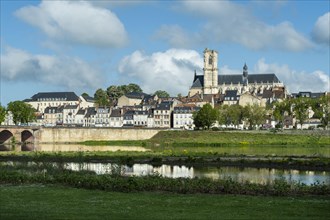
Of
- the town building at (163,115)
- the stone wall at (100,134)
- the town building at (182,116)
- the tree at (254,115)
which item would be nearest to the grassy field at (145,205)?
the stone wall at (100,134)

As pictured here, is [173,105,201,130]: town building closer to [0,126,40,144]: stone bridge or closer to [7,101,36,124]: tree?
[7,101,36,124]: tree

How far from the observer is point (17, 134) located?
10412 centimetres

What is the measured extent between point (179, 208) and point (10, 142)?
8791 centimetres

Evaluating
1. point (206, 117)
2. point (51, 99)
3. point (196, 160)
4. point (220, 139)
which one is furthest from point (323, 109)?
point (51, 99)

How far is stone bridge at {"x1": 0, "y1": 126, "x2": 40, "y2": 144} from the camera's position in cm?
10381

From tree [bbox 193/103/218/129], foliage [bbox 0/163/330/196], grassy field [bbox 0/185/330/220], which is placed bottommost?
grassy field [bbox 0/185/330/220]

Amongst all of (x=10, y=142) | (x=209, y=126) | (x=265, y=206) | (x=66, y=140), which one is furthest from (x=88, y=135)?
(x=265, y=206)

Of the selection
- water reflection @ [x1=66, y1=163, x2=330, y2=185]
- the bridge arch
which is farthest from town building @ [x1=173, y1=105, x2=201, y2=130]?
water reflection @ [x1=66, y1=163, x2=330, y2=185]

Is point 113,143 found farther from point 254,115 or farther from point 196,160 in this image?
point 196,160

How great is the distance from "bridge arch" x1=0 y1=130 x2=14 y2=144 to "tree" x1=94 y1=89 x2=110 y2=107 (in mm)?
73678

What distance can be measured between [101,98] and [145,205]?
170m

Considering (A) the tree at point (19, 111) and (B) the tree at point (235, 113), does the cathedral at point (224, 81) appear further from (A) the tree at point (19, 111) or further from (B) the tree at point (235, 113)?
(A) the tree at point (19, 111)

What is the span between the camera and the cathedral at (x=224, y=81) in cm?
18488

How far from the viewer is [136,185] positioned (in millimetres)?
27281
